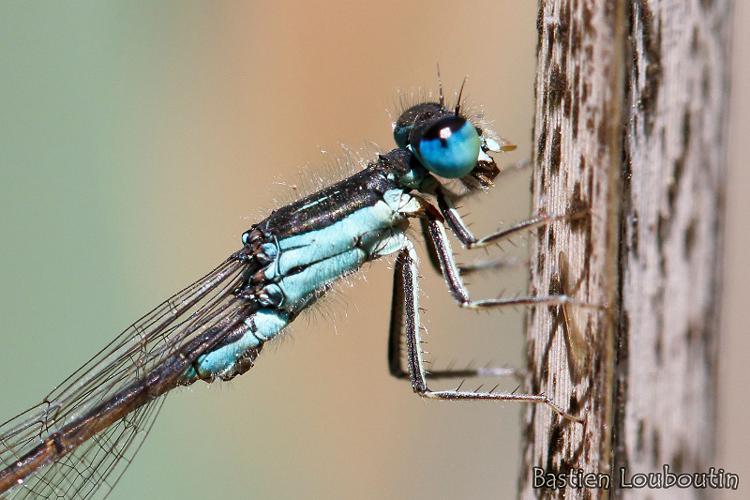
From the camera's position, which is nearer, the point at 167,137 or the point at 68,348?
the point at 68,348

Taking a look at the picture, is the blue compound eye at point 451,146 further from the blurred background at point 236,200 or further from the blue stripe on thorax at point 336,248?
the blurred background at point 236,200

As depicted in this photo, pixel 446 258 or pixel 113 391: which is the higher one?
pixel 446 258

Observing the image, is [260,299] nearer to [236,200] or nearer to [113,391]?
[113,391]

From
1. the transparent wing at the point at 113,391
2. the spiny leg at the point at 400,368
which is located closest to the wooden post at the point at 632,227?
the spiny leg at the point at 400,368

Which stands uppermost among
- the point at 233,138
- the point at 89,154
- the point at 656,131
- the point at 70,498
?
the point at 233,138

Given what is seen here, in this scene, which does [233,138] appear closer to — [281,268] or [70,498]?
[281,268]

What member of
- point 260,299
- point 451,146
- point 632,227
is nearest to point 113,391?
point 260,299

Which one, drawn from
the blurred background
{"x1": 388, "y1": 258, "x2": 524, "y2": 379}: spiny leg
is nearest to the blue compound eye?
{"x1": 388, "y1": 258, "x2": 524, "y2": 379}: spiny leg

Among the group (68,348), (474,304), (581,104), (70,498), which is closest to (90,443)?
(70,498)

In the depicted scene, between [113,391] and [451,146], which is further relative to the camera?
[113,391]
